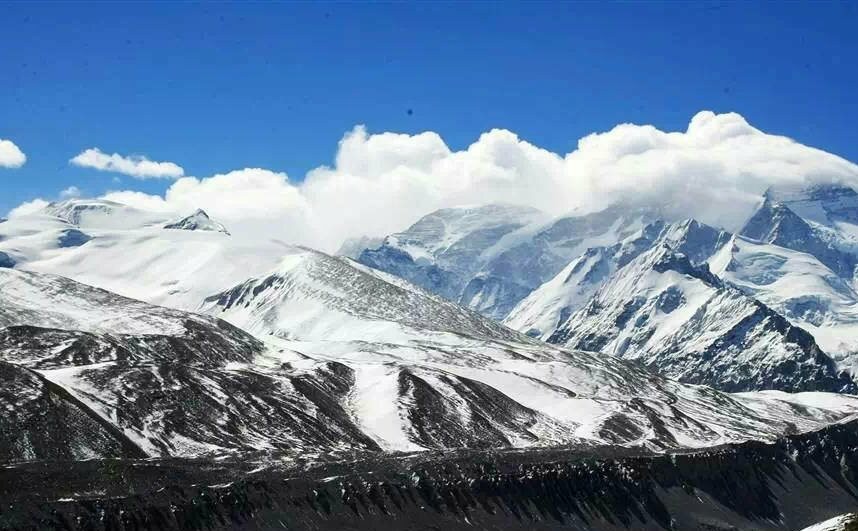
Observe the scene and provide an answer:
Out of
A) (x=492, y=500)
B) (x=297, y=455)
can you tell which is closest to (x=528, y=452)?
(x=492, y=500)

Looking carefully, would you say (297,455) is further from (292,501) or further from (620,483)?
(620,483)

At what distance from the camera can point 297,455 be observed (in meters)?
176

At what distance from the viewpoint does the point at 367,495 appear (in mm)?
153250

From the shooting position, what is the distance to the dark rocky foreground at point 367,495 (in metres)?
129

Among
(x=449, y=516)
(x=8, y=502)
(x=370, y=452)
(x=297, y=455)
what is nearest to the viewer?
(x=8, y=502)

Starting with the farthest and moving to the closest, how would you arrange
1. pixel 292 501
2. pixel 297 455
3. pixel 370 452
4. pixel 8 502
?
pixel 370 452
pixel 297 455
pixel 292 501
pixel 8 502

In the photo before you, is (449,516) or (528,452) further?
(528,452)

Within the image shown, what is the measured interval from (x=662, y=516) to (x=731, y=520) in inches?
673

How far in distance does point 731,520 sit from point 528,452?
3660 cm

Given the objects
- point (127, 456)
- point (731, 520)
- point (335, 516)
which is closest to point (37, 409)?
point (127, 456)

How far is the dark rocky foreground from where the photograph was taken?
129125 mm

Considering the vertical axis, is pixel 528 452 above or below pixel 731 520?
above

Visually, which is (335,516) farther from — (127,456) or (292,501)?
(127,456)

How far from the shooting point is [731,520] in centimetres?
19500
